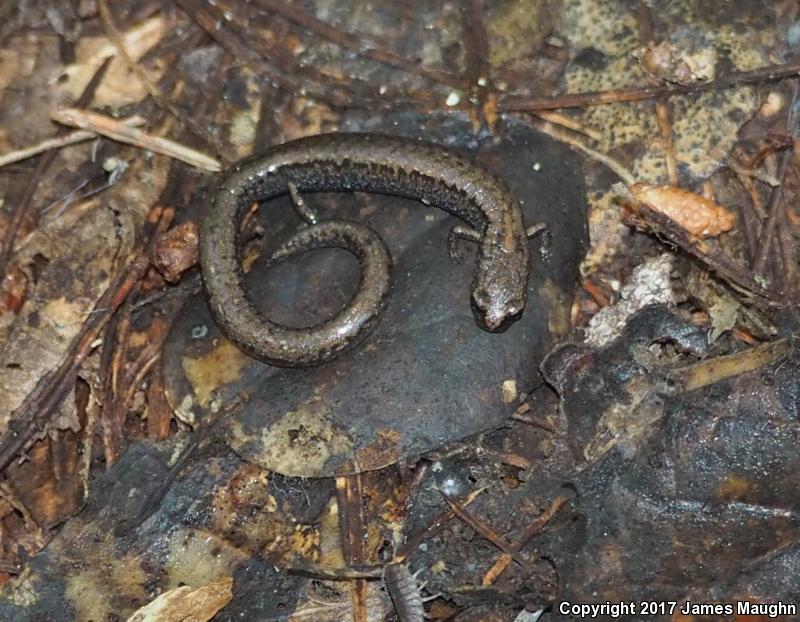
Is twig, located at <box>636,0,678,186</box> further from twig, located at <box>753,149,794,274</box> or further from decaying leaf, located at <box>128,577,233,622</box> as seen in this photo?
decaying leaf, located at <box>128,577,233,622</box>

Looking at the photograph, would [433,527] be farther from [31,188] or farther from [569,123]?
[31,188]

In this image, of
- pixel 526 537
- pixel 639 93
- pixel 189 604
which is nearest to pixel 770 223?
pixel 639 93

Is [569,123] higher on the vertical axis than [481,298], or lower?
higher

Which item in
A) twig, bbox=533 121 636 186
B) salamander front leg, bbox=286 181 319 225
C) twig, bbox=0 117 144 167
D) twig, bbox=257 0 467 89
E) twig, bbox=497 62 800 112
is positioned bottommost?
salamander front leg, bbox=286 181 319 225

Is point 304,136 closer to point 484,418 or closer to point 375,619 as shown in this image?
point 484,418

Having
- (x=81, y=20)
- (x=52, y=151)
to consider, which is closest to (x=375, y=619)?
(x=52, y=151)

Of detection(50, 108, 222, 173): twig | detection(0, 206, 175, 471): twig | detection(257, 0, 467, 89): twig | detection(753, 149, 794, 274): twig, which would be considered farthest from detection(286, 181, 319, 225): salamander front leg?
detection(753, 149, 794, 274): twig
